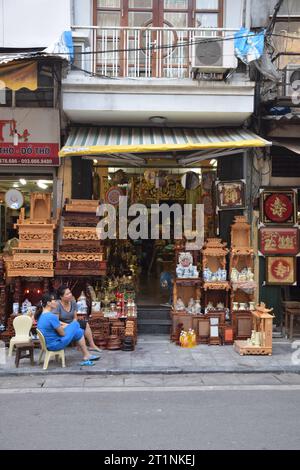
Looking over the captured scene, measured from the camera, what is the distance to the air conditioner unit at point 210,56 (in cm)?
981

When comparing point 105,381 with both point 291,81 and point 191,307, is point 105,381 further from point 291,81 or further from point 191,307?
point 291,81

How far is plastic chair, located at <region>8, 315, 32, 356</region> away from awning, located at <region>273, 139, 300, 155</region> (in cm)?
594

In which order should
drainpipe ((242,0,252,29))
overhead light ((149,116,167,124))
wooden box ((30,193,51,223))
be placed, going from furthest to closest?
1. drainpipe ((242,0,252,29))
2. overhead light ((149,116,167,124))
3. wooden box ((30,193,51,223))

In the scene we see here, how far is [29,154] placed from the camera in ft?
34.9

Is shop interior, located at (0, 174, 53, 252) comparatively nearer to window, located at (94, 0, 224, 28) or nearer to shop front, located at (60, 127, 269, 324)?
shop front, located at (60, 127, 269, 324)

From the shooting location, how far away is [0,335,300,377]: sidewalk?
8.31 m

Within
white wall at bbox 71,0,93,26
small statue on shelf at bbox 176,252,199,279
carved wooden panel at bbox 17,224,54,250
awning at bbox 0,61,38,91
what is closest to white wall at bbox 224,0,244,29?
white wall at bbox 71,0,93,26

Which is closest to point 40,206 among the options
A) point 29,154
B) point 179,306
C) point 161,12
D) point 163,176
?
point 29,154

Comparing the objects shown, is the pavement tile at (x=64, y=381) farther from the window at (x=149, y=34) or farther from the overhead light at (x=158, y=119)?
the window at (x=149, y=34)

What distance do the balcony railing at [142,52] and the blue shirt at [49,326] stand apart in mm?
5132

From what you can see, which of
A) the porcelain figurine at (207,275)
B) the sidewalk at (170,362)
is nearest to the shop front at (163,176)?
the porcelain figurine at (207,275)

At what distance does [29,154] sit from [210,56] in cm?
411

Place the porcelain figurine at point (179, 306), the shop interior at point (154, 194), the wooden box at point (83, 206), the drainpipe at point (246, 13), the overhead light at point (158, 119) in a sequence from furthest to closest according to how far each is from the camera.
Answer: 1. the shop interior at point (154, 194)
2. the drainpipe at point (246, 13)
3. the overhead light at point (158, 119)
4. the porcelain figurine at point (179, 306)
5. the wooden box at point (83, 206)

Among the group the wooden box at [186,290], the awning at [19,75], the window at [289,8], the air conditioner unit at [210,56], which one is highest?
the window at [289,8]
